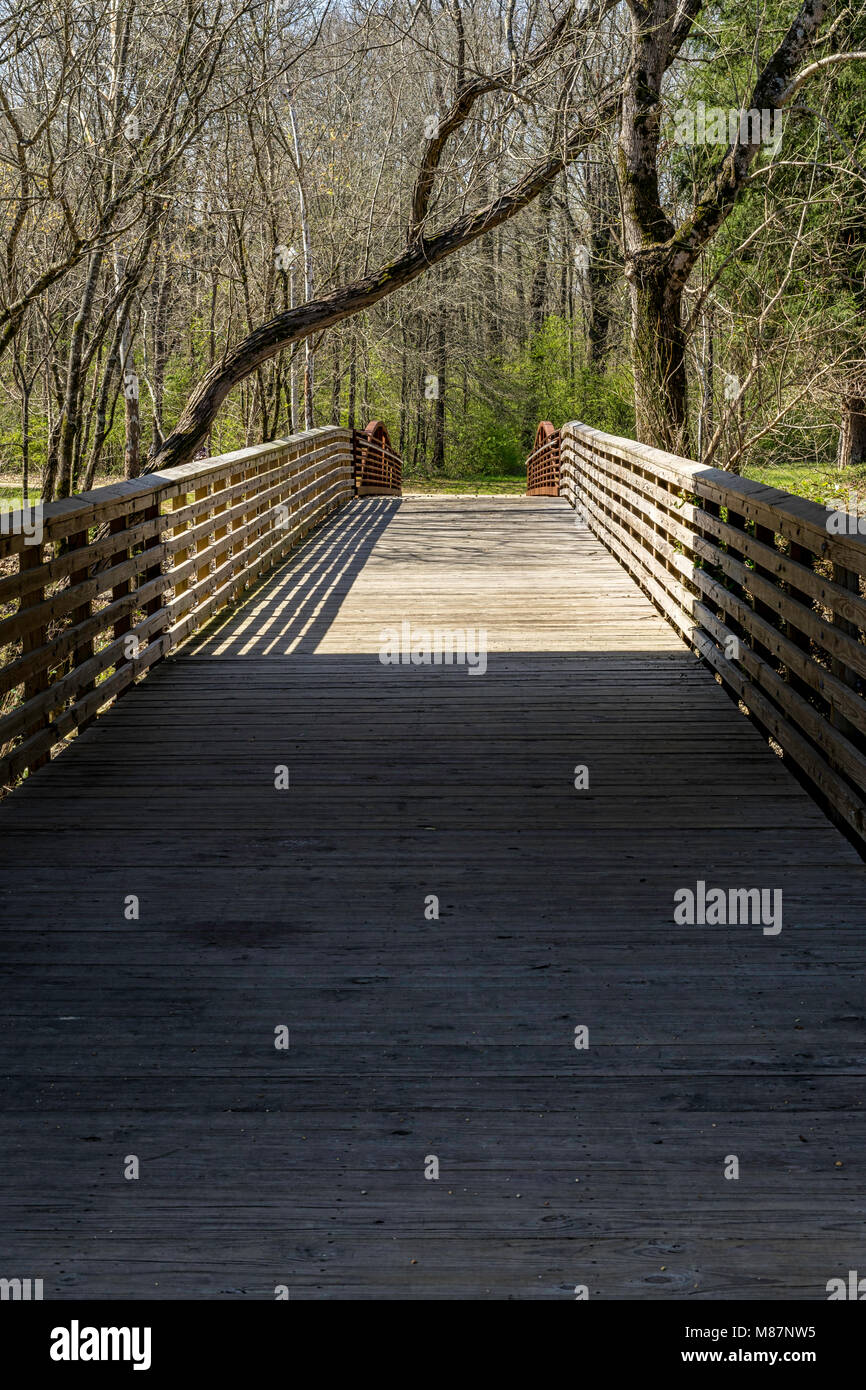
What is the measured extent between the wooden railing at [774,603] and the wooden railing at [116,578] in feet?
9.45

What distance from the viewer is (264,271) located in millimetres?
17812

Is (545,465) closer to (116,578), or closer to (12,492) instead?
(12,492)

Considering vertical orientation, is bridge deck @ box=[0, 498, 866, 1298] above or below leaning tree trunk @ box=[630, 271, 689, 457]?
below

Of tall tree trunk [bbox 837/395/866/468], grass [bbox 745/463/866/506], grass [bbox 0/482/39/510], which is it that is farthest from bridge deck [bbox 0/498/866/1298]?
tall tree trunk [bbox 837/395/866/468]

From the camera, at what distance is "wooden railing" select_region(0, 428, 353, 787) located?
5285mm

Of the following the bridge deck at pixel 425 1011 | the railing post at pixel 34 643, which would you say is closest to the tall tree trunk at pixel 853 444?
the bridge deck at pixel 425 1011

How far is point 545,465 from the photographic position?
22.5 m

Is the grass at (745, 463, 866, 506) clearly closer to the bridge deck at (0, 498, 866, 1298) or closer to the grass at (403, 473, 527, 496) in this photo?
the bridge deck at (0, 498, 866, 1298)

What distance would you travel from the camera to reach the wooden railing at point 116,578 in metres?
5.29

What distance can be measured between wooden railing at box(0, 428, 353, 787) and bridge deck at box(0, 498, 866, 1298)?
280 millimetres

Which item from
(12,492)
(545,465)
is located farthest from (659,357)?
(12,492)

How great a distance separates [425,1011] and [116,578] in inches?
146

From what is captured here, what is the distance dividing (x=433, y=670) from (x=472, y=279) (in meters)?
30.0

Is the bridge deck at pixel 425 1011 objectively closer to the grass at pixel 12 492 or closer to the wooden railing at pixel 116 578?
the wooden railing at pixel 116 578
